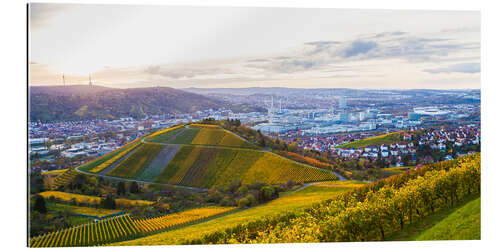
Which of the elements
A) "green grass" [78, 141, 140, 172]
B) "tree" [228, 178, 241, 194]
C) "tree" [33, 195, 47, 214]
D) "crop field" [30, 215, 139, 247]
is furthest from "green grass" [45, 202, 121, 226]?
"tree" [228, 178, 241, 194]

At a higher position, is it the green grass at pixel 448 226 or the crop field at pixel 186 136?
the crop field at pixel 186 136

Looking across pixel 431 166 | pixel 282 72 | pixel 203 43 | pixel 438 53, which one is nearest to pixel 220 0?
pixel 203 43

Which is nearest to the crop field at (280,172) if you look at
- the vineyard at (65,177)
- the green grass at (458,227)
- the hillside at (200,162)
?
the hillside at (200,162)

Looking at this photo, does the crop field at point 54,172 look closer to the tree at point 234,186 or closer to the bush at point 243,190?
the tree at point 234,186

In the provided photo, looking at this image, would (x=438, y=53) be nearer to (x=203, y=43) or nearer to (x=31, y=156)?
(x=203, y=43)

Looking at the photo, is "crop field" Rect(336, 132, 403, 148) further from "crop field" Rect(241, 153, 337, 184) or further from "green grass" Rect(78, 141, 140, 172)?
"green grass" Rect(78, 141, 140, 172)

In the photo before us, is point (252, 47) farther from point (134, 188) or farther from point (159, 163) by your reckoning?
point (134, 188)

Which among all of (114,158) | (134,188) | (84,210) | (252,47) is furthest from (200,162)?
(252,47)
